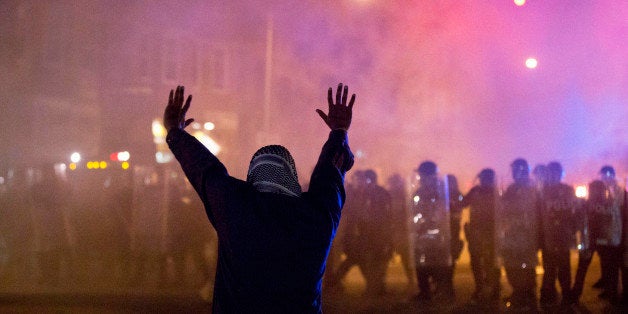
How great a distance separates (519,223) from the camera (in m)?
5.82

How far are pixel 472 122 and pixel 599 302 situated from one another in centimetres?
291

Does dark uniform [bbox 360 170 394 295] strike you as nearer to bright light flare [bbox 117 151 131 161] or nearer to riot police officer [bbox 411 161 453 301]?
riot police officer [bbox 411 161 453 301]

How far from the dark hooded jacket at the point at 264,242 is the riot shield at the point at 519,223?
15.2 feet

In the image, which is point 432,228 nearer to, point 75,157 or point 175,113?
point 175,113

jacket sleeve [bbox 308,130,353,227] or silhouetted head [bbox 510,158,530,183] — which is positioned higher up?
silhouetted head [bbox 510,158,530,183]

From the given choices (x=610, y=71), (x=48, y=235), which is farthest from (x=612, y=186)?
(x=48, y=235)

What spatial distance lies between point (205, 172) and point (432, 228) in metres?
4.69

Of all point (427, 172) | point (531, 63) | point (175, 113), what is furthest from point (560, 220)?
point (175, 113)

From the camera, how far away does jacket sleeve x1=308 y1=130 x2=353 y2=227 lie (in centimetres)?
167

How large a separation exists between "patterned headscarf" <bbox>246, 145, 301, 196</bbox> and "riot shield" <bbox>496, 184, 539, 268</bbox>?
4.63 meters

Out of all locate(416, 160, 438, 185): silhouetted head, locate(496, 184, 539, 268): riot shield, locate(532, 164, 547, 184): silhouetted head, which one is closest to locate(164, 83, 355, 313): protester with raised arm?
locate(416, 160, 438, 185): silhouetted head

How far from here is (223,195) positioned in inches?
62.4

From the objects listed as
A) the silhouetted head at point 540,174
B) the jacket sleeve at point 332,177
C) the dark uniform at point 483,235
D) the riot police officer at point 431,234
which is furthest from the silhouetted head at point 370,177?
the jacket sleeve at point 332,177

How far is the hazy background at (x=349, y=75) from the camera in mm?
7262
